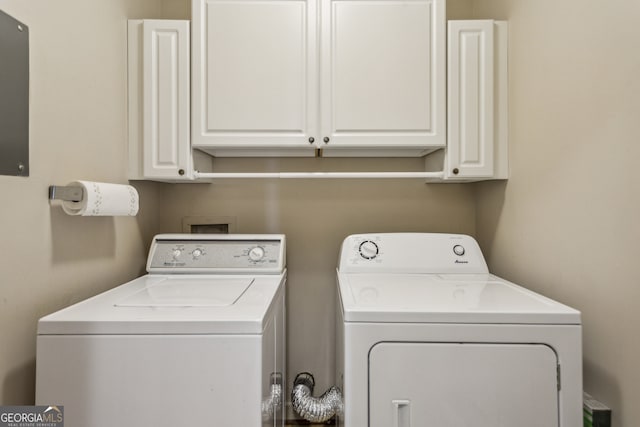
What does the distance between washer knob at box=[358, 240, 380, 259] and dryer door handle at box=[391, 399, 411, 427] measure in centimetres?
77

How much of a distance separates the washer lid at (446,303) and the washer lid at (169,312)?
0.31 metres

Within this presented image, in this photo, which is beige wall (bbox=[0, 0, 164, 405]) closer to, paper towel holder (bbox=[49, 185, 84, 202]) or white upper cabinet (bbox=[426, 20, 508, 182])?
paper towel holder (bbox=[49, 185, 84, 202])

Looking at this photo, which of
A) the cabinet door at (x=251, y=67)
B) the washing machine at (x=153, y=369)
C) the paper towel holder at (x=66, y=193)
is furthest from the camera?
the cabinet door at (x=251, y=67)

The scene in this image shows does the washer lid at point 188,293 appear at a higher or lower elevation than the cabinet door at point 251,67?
lower

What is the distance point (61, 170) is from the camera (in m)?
1.20

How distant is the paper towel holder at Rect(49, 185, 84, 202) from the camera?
113 centimetres

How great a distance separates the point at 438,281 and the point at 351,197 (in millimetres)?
728

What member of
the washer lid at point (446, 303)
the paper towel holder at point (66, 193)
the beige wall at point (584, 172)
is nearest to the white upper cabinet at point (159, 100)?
the paper towel holder at point (66, 193)

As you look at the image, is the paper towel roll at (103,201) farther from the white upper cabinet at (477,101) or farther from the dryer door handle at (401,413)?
the white upper cabinet at (477,101)

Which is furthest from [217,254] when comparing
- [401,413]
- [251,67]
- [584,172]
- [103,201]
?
[584,172]

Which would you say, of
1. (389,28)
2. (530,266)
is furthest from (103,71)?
(530,266)

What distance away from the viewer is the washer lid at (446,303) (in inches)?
40.5

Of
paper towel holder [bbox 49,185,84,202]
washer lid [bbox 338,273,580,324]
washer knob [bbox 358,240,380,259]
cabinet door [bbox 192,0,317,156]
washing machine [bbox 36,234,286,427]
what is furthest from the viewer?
washer knob [bbox 358,240,380,259]

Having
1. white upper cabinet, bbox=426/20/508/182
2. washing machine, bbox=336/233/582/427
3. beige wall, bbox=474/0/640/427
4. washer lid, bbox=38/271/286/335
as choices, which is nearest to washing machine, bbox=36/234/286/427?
washer lid, bbox=38/271/286/335
